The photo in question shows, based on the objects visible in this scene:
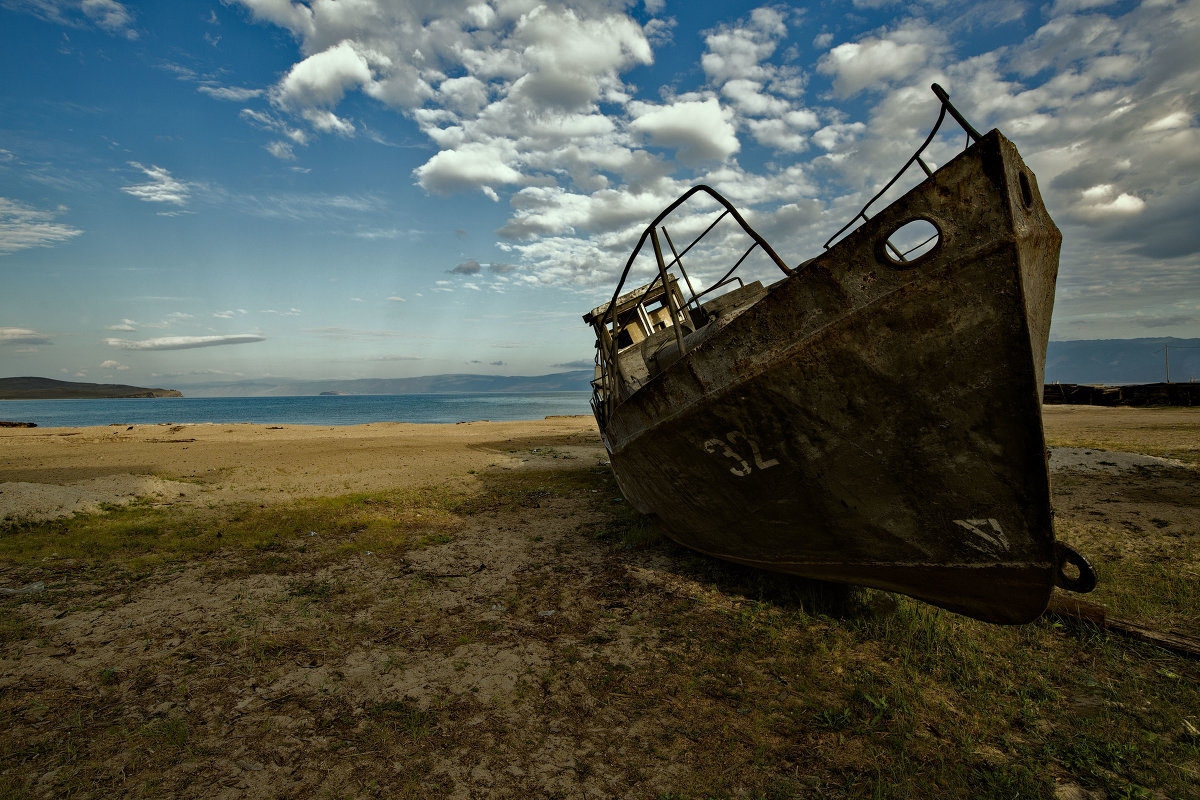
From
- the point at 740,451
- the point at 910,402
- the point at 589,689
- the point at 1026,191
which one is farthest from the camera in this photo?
the point at 740,451

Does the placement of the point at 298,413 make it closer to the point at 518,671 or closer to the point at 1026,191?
the point at 518,671

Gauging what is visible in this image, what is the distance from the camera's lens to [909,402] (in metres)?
3.06

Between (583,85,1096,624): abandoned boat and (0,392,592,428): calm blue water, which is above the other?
(583,85,1096,624): abandoned boat

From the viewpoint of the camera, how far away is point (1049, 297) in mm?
3969

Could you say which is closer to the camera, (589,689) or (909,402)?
(909,402)

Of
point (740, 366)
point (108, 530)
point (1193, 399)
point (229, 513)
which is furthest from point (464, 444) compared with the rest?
point (1193, 399)

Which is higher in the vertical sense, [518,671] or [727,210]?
[727,210]

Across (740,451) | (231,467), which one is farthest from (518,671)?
(231,467)

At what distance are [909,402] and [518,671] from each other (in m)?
3.08

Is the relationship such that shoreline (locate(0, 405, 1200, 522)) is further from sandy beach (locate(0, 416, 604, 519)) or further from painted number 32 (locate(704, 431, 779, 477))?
painted number 32 (locate(704, 431, 779, 477))

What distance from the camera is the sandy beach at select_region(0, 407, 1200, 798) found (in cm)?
268

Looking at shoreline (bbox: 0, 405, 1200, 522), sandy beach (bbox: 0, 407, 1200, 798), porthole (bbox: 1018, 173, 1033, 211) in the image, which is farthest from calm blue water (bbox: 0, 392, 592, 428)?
porthole (bbox: 1018, 173, 1033, 211)

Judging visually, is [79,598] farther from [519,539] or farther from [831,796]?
[831,796]

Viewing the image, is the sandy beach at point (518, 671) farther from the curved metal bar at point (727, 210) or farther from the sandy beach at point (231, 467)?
the curved metal bar at point (727, 210)
